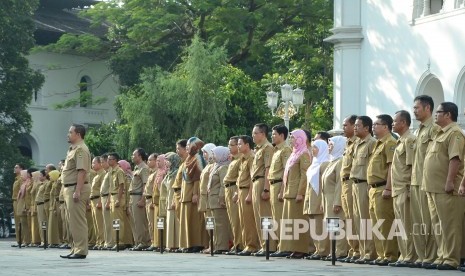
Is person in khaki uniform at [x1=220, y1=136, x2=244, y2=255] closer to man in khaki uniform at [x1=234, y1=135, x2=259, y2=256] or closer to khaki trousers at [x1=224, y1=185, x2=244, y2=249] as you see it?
khaki trousers at [x1=224, y1=185, x2=244, y2=249]

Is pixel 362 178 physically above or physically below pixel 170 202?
above

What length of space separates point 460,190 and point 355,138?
3433 mm

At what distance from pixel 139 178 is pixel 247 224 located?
558 cm

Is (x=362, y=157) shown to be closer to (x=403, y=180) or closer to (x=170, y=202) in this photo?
(x=403, y=180)

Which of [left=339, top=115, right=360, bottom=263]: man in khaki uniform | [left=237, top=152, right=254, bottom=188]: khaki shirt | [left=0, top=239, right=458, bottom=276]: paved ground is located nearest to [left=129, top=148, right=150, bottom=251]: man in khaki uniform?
[left=237, top=152, right=254, bottom=188]: khaki shirt

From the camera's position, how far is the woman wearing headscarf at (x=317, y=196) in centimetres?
2157

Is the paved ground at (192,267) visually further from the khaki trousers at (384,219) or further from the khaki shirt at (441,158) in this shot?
the khaki shirt at (441,158)

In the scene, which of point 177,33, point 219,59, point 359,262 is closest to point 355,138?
point 359,262

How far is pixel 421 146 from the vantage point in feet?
60.0

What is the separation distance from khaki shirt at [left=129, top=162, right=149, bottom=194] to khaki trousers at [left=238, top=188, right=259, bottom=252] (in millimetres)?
5224

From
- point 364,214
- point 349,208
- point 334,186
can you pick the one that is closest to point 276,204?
point 334,186

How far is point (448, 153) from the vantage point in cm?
1781

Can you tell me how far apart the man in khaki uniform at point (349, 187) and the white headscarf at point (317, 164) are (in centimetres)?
110

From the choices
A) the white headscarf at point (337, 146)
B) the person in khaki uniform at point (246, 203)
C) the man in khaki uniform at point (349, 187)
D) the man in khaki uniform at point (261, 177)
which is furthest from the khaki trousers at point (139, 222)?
the man in khaki uniform at point (349, 187)
